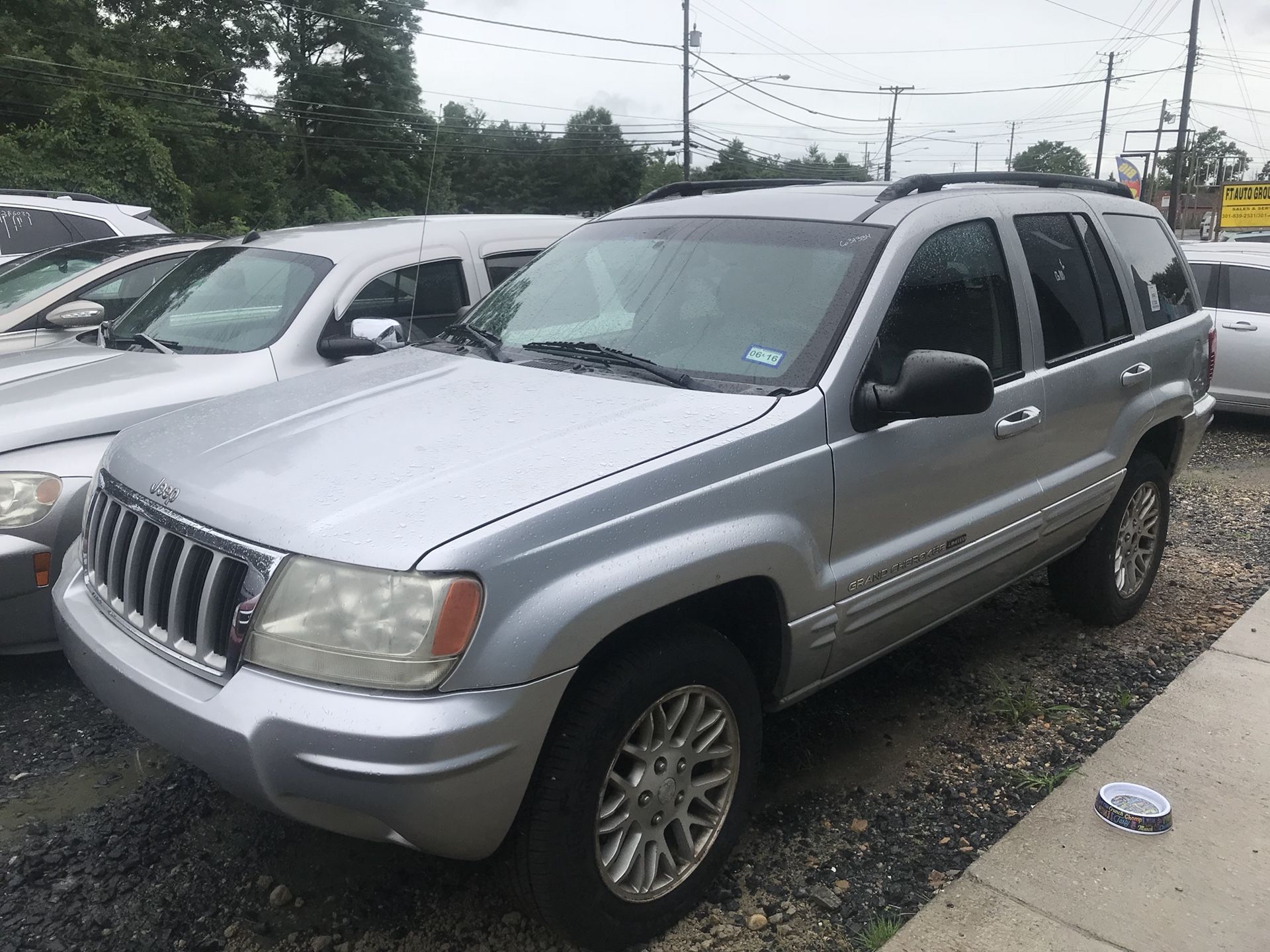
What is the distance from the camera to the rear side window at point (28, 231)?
802cm

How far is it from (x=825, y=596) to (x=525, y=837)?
1.06 m

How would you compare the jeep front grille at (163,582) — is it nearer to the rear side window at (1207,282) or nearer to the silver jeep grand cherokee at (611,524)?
the silver jeep grand cherokee at (611,524)

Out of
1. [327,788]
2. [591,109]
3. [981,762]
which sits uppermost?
[591,109]

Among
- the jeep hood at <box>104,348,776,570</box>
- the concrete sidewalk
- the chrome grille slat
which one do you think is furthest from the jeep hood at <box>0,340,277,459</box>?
the concrete sidewalk

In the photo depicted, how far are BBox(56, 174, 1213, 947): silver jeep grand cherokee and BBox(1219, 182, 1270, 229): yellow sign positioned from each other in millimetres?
31648

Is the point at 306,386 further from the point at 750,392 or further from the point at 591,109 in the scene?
the point at 591,109

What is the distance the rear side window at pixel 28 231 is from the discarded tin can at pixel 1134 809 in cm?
807

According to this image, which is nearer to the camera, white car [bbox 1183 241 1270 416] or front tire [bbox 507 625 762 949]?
front tire [bbox 507 625 762 949]

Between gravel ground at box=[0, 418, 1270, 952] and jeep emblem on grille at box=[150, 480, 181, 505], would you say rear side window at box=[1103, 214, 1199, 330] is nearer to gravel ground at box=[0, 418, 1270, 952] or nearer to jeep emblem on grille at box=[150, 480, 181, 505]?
gravel ground at box=[0, 418, 1270, 952]

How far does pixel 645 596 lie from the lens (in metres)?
2.35

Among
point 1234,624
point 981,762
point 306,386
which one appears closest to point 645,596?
point 306,386

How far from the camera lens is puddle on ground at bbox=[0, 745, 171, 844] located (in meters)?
3.14

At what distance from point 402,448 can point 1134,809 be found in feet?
7.59

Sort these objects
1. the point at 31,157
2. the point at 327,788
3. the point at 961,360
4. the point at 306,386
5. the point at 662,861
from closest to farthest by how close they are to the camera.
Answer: the point at 327,788
the point at 662,861
the point at 961,360
the point at 306,386
the point at 31,157
